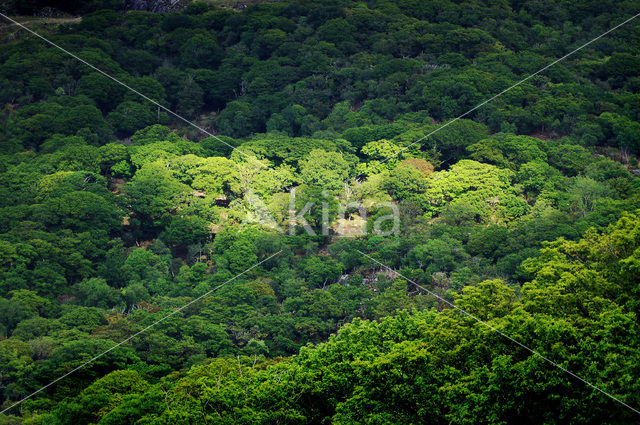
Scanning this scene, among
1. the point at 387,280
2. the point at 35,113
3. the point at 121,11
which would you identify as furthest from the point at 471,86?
the point at 121,11

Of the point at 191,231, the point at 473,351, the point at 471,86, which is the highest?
the point at 473,351

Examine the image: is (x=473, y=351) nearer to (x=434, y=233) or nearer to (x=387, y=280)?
(x=387, y=280)

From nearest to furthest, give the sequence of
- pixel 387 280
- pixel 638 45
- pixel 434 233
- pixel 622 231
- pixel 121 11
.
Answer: pixel 622 231 < pixel 387 280 < pixel 434 233 < pixel 638 45 < pixel 121 11

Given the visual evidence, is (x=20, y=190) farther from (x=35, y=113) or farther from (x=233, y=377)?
(x=233, y=377)

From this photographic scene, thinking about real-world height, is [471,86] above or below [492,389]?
below

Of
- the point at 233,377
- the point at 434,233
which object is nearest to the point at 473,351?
the point at 233,377

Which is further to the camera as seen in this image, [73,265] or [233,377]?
[73,265]

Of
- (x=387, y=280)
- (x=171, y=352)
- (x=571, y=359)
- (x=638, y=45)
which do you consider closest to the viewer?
(x=571, y=359)
